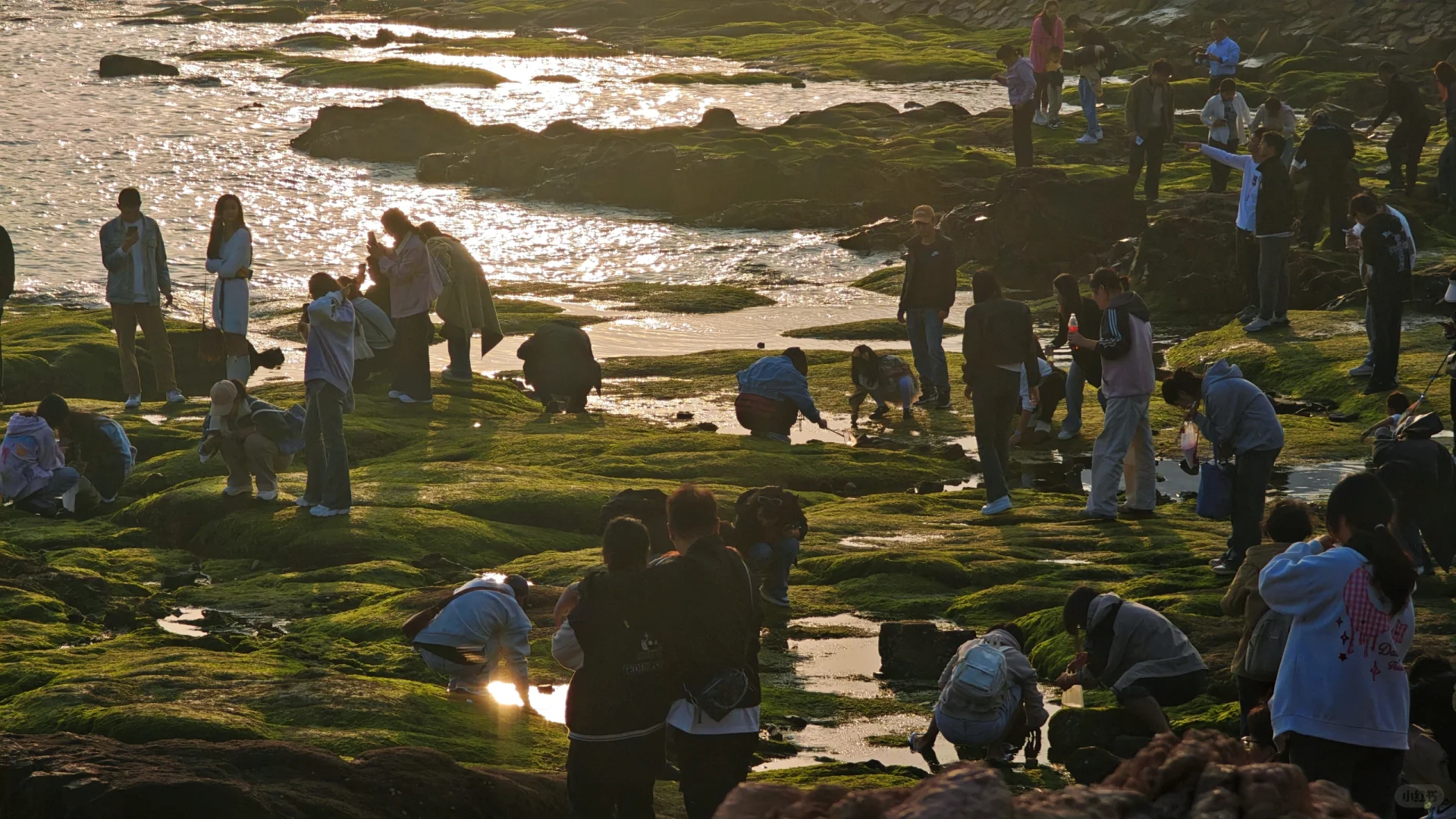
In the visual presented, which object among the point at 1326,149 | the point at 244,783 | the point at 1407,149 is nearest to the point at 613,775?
the point at 244,783

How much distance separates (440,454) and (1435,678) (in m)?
14.5

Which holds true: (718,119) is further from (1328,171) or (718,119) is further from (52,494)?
(52,494)

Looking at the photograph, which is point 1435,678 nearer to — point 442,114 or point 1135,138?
point 1135,138

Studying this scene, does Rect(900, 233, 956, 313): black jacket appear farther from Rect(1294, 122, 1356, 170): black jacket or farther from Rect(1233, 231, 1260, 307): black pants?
Rect(1294, 122, 1356, 170): black jacket

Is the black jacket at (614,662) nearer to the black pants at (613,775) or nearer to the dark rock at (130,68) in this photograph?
the black pants at (613,775)

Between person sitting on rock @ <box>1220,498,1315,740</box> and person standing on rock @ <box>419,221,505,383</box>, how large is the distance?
14.6 meters

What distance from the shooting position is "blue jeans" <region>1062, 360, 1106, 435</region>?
71.8 feet

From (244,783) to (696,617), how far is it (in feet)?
8.36

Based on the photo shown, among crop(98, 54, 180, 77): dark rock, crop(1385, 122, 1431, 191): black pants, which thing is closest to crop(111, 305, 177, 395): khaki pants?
crop(1385, 122, 1431, 191): black pants

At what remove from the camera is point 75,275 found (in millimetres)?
41625

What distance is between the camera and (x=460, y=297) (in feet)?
79.7

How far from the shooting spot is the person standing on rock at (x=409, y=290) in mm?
22355

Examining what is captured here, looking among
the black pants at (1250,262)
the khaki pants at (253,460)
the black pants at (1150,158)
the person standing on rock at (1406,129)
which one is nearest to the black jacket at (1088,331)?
the black pants at (1250,262)

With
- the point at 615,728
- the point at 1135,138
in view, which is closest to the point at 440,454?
the point at 615,728
